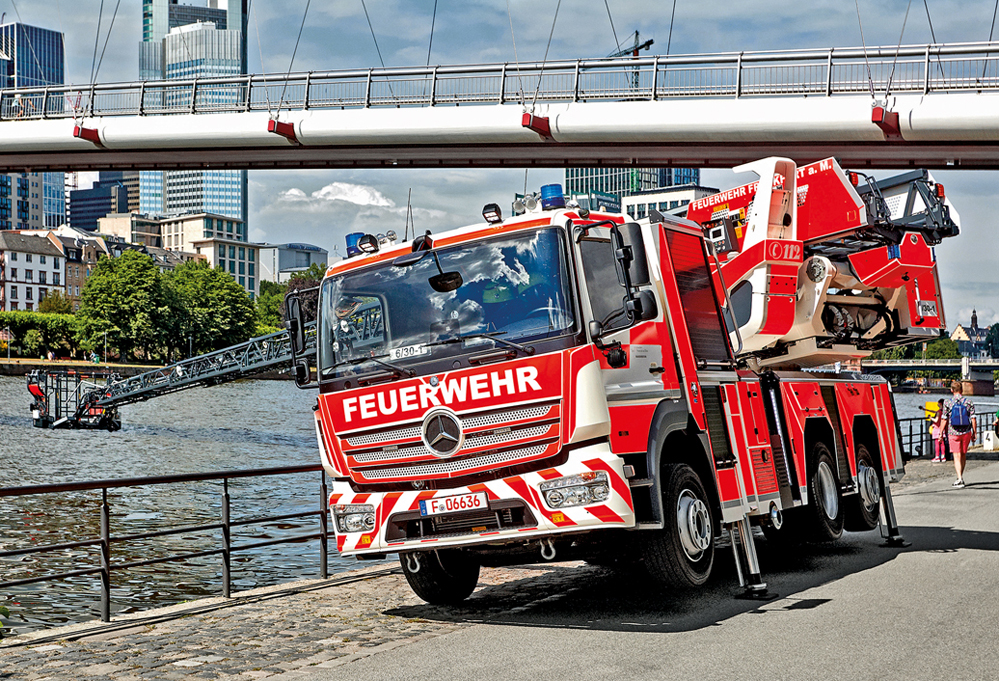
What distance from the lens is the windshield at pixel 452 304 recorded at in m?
7.84

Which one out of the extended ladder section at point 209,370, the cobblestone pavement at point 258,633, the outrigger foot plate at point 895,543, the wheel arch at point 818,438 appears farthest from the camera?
the extended ladder section at point 209,370

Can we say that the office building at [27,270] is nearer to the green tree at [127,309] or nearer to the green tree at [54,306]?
the green tree at [54,306]

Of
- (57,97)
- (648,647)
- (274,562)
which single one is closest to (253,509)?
(274,562)

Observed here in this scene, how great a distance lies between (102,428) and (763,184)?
49908 millimetres

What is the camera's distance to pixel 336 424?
8477 mm

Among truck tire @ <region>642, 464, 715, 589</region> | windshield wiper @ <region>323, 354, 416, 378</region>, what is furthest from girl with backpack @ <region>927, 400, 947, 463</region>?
windshield wiper @ <region>323, 354, 416, 378</region>

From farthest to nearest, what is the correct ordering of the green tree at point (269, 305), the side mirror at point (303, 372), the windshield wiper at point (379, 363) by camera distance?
the green tree at point (269, 305)
the side mirror at point (303, 372)
the windshield wiper at point (379, 363)

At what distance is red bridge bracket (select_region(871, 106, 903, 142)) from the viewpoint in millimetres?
29578

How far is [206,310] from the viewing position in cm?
12681

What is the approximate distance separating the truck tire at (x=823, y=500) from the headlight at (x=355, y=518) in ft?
14.6

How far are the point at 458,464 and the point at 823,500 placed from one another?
4.67m

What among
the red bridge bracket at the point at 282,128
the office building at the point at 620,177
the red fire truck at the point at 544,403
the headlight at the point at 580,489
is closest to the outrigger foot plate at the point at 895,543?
the red fire truck at the point at 544,403

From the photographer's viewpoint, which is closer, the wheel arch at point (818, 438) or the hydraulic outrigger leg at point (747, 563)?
the hydraulic outrigger leg at point (747, 563)

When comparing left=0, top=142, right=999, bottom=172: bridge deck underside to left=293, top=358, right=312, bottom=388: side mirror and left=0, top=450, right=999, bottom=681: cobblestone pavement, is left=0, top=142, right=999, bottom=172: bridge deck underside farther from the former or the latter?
left=293, top=358, right=312, bottom=388: side mirror
